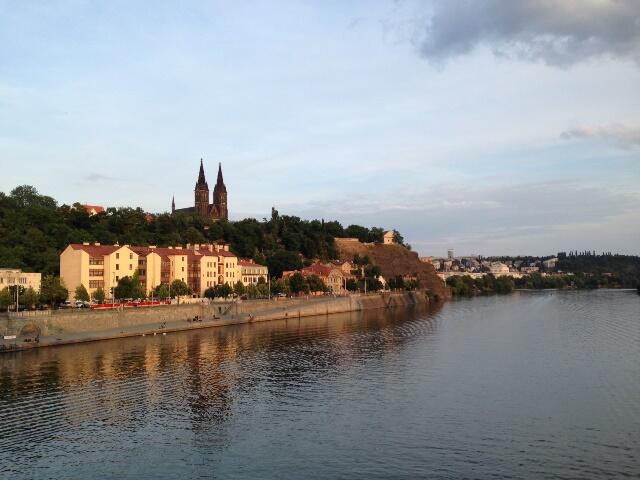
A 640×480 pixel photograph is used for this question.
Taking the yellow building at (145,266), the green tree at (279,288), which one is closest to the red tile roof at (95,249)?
the yellow building at (145,266)

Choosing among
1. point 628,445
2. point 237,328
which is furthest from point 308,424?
point 237,328

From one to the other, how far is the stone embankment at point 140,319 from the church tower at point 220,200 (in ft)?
213

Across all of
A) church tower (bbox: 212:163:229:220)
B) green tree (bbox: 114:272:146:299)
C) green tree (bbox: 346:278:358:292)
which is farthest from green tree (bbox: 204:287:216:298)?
church tower (bbox: 212:163:229:220)

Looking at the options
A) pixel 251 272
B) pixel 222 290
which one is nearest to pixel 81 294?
pixel 222 290

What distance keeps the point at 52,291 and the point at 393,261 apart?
98640mm

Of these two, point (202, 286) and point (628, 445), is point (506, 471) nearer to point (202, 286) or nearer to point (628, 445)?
point (628, 445)

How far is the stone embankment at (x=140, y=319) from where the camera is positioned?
186 ft

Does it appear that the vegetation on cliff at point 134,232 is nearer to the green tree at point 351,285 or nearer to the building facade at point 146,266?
the building facade at point 146,266

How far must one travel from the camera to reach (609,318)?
86.8 metres

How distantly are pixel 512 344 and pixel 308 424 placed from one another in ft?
111

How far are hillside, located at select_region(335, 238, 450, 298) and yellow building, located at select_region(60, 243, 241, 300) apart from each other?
176ft

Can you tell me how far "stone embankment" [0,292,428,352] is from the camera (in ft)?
186

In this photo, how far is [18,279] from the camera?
234 ft

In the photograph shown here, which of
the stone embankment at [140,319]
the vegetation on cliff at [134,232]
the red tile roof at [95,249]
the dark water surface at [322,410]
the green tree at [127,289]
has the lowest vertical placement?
the dark water surface at [322,410]
